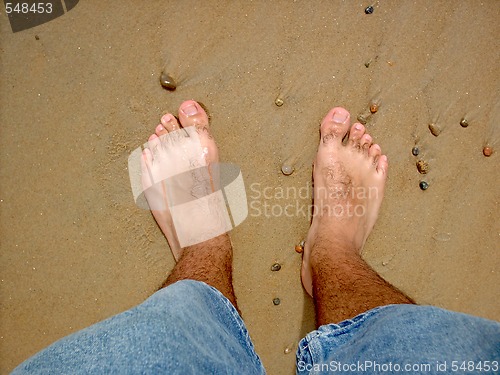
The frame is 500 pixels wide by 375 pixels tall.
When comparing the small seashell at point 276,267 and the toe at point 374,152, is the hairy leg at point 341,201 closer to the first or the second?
the toe at point 374,152

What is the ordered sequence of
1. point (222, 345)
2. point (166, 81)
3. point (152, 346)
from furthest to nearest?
point (166, 81) → point (222, 345) → point (152, 346)

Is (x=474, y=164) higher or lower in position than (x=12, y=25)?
lower

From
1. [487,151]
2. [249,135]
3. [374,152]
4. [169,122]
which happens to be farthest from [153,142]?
[487,151]

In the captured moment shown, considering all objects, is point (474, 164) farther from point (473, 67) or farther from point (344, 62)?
point (344, 62)

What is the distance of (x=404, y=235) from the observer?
6.06 ft

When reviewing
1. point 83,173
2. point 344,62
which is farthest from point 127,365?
point 344,62

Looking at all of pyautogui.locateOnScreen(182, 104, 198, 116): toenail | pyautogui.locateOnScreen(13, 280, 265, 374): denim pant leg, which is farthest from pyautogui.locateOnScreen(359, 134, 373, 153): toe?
pyautogui.locateOnScreen(13, 280, 265, 374): denim pant leg

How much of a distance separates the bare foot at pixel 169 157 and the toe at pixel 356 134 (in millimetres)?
599

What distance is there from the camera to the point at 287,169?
1.83 m

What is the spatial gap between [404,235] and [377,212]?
0.15 meters

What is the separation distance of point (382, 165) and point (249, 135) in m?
0.60

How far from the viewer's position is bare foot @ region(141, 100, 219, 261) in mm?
1809

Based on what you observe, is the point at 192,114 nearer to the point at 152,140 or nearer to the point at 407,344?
the point at 152,140

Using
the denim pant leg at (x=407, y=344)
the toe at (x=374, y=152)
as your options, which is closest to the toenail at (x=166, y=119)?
the toe at (x=374, y=152)
